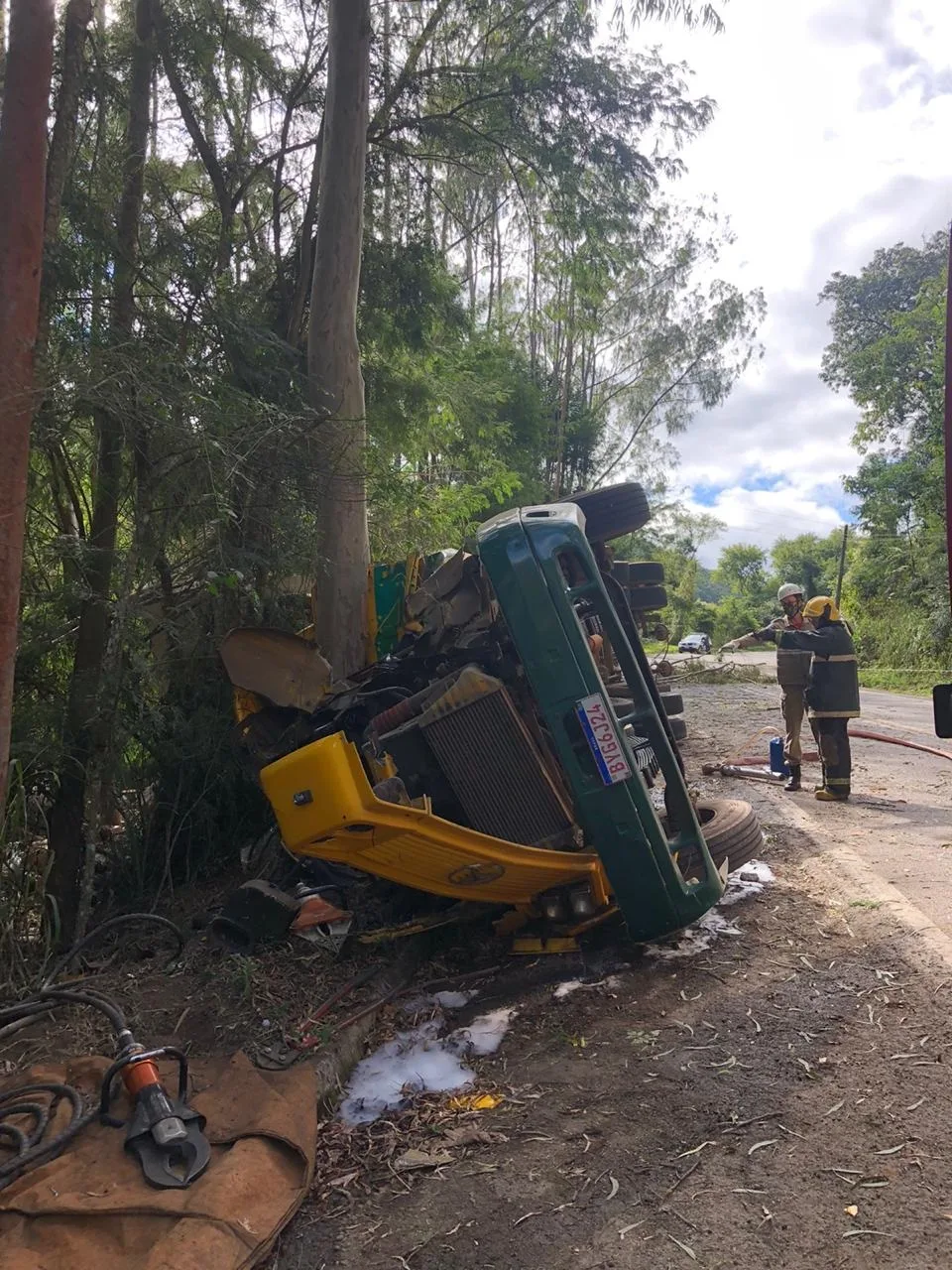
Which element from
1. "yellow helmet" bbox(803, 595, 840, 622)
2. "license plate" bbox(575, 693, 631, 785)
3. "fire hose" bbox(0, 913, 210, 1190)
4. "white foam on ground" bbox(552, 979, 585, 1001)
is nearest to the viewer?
"fire hose" bbox(0, 913, 210, 1190)

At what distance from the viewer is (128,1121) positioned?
2.62 m

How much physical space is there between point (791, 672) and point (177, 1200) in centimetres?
678

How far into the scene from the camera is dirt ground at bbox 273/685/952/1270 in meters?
2.18

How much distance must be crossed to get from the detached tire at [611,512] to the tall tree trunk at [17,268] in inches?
98.8

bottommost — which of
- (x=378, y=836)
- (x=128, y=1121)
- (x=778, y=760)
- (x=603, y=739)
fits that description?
(x=778, y=760)

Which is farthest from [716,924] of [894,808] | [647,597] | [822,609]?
[822,609]

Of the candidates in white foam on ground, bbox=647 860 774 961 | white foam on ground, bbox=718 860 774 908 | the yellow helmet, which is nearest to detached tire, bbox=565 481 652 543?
white foam on ground, bbox=647 860 774 961

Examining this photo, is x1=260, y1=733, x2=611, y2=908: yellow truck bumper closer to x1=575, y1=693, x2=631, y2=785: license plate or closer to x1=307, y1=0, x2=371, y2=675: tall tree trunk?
x1=575, y1=693, x2=631, y2=785: license plate

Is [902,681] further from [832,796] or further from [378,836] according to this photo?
[378,836]

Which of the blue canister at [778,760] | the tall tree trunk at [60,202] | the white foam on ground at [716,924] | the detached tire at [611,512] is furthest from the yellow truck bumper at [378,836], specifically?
the blue canister at [778,760]

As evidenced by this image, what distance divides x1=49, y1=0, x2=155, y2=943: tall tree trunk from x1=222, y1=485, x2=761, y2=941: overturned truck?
1132mm

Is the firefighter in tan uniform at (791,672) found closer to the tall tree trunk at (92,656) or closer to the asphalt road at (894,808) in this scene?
the asphalt road at (894,808)

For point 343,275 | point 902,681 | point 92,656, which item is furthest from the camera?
point 902,681

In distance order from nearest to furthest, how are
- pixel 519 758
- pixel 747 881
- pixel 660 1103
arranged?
pixel 660 1103
pixel 519 758
pixel 747 881
